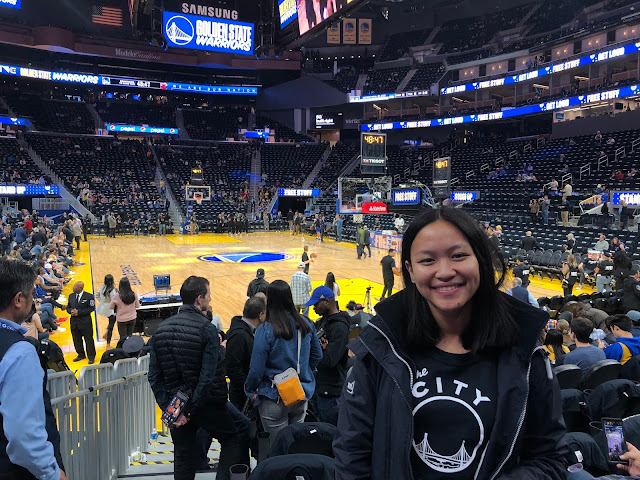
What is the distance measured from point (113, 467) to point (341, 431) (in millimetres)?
3057

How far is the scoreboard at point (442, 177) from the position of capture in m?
20.1

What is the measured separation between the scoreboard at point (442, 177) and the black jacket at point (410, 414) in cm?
1925

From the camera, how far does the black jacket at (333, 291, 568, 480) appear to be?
145 cm

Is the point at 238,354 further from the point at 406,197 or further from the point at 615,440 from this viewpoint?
the point at 406,197

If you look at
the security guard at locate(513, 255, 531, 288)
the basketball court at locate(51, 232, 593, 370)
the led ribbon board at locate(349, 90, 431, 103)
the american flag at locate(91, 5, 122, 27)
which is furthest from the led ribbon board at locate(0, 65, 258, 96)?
the security guard at locate(513, 255, 531, 288)

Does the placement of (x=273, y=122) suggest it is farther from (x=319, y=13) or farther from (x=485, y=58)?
(x=319, y=13)

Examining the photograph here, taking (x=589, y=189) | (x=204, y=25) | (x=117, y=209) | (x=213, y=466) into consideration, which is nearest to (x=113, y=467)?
(x=213, y=466)

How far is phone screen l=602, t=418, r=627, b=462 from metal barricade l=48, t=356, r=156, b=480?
3087 mm

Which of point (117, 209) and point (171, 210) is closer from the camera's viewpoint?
point (117, 209)

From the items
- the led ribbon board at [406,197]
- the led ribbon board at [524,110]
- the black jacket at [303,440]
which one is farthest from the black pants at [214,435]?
the led ribbon board at [524,110]

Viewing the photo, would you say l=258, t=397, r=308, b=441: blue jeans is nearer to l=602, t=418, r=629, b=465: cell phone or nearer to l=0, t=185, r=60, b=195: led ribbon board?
l=602, t=418, r=629, b=465: cell phone

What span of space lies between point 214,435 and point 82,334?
6193 millimetres

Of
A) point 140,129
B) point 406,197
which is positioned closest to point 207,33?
point 406,197

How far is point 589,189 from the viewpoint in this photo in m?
23.4
